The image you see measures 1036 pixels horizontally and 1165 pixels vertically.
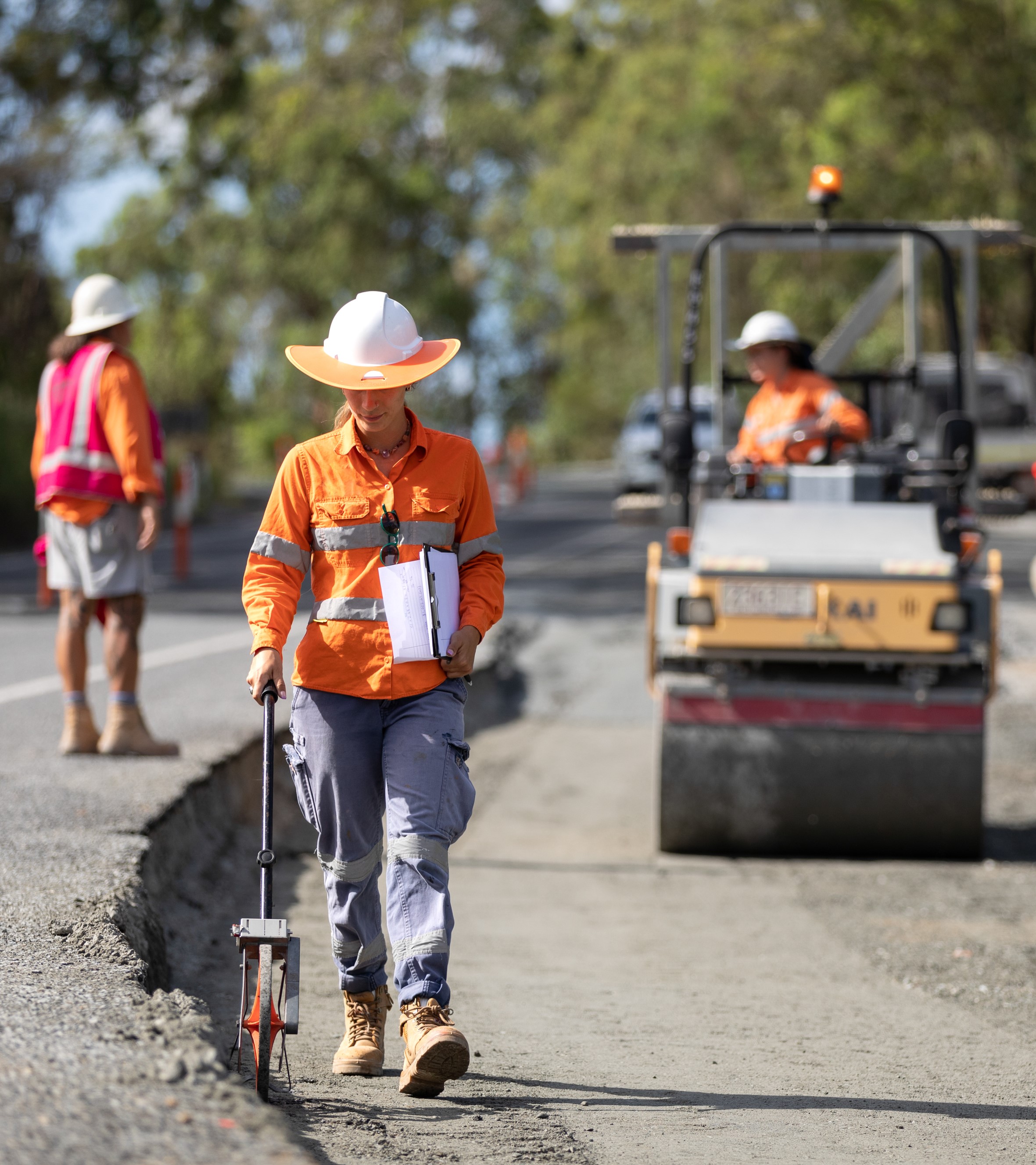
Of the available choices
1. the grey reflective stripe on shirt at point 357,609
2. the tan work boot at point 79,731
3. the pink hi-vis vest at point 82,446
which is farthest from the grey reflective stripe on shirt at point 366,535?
the tan work boot at point 79,731

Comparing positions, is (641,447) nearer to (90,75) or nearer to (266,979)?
(90,75)

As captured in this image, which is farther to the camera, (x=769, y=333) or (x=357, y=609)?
(x=769, y=333)

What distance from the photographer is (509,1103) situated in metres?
4.46

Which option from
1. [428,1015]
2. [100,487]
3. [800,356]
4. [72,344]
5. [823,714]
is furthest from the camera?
[800,356]

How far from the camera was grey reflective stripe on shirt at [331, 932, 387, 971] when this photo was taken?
15.4ft

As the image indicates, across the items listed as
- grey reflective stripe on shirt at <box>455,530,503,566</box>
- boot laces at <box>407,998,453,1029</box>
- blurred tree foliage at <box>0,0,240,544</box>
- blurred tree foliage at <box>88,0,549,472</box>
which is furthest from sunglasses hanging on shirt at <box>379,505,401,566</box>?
blurred tree foliage at <box>88,0,549,472</box>

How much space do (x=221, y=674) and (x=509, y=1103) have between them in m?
7.39

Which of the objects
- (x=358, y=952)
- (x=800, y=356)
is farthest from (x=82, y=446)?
(x=358, y=952)

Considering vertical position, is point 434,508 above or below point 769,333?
below

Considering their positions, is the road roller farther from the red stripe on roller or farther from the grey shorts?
the grey shorts

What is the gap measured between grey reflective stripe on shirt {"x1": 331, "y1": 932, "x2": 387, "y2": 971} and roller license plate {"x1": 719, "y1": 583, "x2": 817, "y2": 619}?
3.06m

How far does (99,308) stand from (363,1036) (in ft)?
13.9

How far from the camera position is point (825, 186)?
820cm

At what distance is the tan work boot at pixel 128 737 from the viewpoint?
7.90 metres
